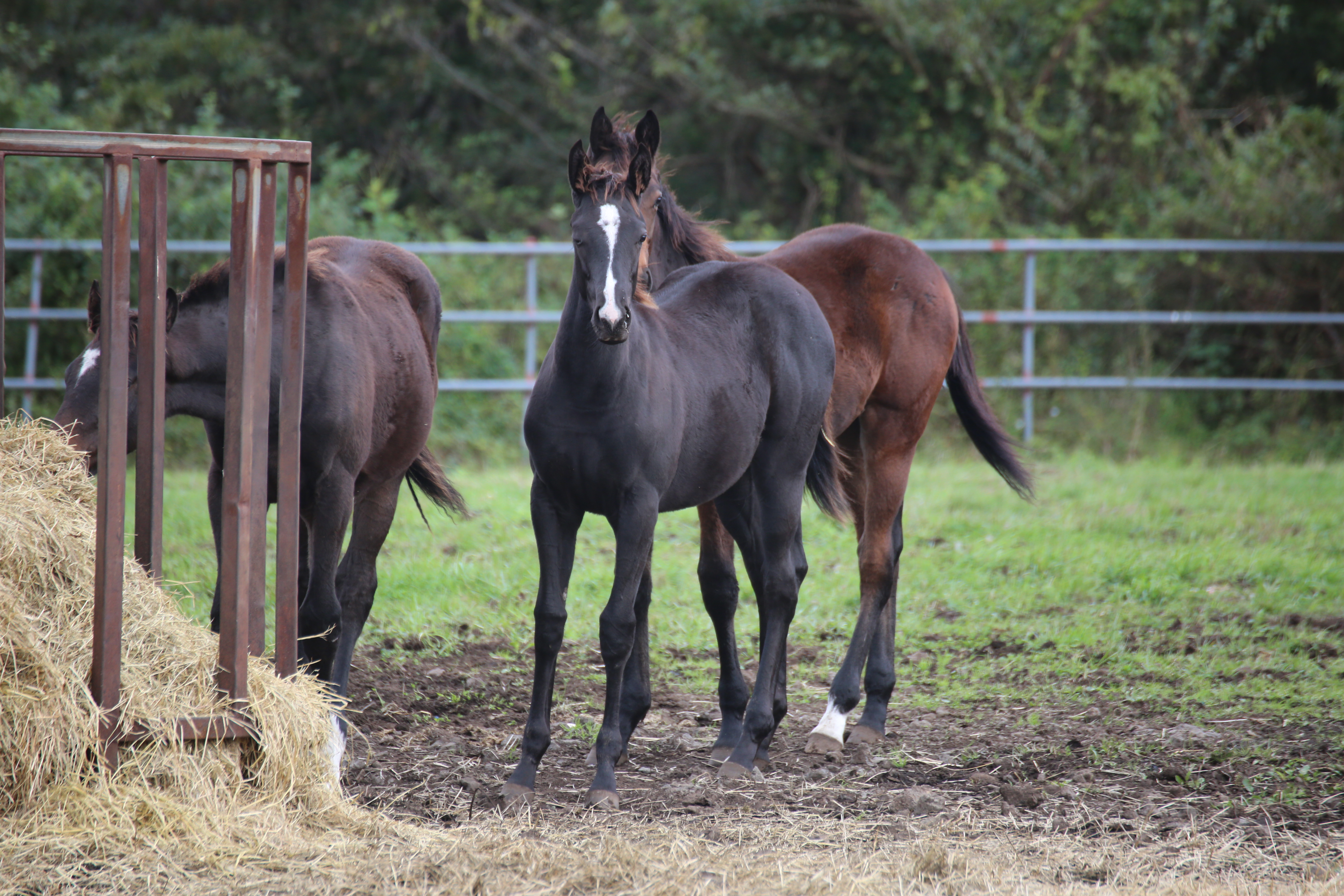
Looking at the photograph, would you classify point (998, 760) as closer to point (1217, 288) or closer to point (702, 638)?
point (702, 638)

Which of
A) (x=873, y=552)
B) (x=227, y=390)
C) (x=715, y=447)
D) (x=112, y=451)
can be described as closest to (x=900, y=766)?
(x=873, y=552)

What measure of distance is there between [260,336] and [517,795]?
5.19ft

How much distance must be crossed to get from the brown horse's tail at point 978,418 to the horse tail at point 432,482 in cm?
243

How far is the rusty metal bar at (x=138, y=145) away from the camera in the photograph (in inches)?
126

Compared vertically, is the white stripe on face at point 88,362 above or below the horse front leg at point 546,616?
above

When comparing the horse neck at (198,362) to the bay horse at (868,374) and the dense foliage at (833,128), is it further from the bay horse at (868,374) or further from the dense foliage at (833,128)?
the dense foliage at (833,128)

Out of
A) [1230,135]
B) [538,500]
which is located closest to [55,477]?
[538,500]

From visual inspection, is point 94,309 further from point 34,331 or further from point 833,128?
point 833,128

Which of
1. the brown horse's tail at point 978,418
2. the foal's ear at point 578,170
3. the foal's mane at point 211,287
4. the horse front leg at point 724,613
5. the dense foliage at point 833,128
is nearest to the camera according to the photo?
the foal's ear at point 578,170

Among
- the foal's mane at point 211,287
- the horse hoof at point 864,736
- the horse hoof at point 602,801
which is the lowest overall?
the horse hoof at point 864,736

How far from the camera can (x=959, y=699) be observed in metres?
5.10

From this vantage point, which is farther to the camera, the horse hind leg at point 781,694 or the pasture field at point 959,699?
the horse hind leg at point 781,694

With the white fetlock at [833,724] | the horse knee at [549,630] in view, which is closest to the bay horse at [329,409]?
the horse knee at [549,630]

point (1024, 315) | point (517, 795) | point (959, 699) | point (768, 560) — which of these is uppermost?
point (1024, 315)
